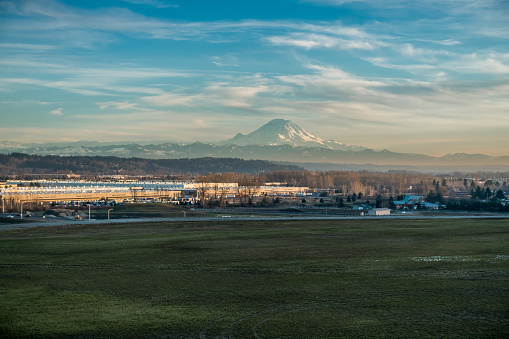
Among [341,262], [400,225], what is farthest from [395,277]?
[400,225]

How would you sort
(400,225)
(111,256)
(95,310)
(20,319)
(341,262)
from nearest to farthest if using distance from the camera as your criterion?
(20,319), (95,310), (341,262), (111,256), (400,225)

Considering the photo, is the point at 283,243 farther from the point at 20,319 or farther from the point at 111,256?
the point at 20,319

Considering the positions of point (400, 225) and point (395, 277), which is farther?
point (400, 225)

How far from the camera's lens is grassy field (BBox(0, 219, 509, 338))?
1700 cm

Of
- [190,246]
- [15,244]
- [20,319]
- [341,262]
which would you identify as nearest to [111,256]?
[190,246]

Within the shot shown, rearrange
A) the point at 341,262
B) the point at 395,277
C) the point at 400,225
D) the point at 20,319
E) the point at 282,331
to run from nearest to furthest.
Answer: the point at 282,331 < the point at 20,319 < the point at 395,277 < the point at 341,262 < the point at 400,225

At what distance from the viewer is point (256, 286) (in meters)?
23.5

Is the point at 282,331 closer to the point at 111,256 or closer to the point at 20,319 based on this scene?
the point at 20,319

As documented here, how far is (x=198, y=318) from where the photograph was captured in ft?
59.3

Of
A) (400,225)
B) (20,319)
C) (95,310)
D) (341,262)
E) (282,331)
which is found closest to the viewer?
(282,331)

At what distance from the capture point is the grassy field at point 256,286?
17.0m

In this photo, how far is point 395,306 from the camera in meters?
19.5

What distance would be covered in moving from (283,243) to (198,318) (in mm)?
22248

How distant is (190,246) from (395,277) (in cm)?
1656
